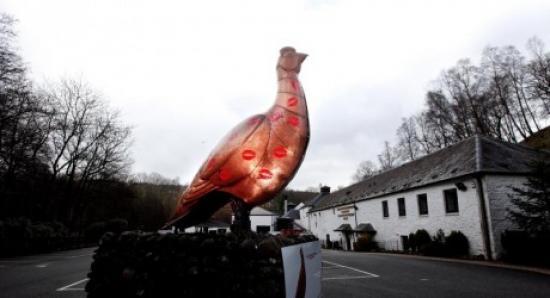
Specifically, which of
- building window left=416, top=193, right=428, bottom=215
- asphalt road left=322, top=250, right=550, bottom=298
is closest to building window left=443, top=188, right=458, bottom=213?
building window left=416, top=193, right=428, bottom=215

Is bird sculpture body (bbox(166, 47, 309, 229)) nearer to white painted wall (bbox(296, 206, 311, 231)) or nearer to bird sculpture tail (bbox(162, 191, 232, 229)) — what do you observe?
bird sculpture tail (bbox(162, 191, 232, 229))

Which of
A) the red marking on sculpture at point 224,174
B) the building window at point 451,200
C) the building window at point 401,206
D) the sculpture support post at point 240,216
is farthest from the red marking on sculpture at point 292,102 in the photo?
the building window at point 401,206

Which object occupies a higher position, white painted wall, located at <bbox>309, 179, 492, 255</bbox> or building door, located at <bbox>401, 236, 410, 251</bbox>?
white painted wall, located at <bbox>309, 179, 492, 255</bbox>

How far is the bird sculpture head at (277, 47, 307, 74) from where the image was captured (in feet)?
21.9

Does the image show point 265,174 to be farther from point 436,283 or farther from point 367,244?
point 367,244

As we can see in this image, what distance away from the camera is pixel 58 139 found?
34.3m

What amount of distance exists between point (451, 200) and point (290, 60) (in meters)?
19.0

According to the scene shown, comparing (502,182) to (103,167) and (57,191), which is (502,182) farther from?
(57,191)

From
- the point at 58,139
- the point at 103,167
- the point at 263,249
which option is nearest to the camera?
the point at 263,249

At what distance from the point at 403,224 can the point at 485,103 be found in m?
20.8

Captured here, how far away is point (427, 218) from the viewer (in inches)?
930

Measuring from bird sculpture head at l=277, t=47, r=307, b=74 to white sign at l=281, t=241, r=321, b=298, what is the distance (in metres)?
3.33

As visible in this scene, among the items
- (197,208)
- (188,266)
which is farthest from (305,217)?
(188,266)

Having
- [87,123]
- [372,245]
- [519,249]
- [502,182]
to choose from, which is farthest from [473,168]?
[87,123]
